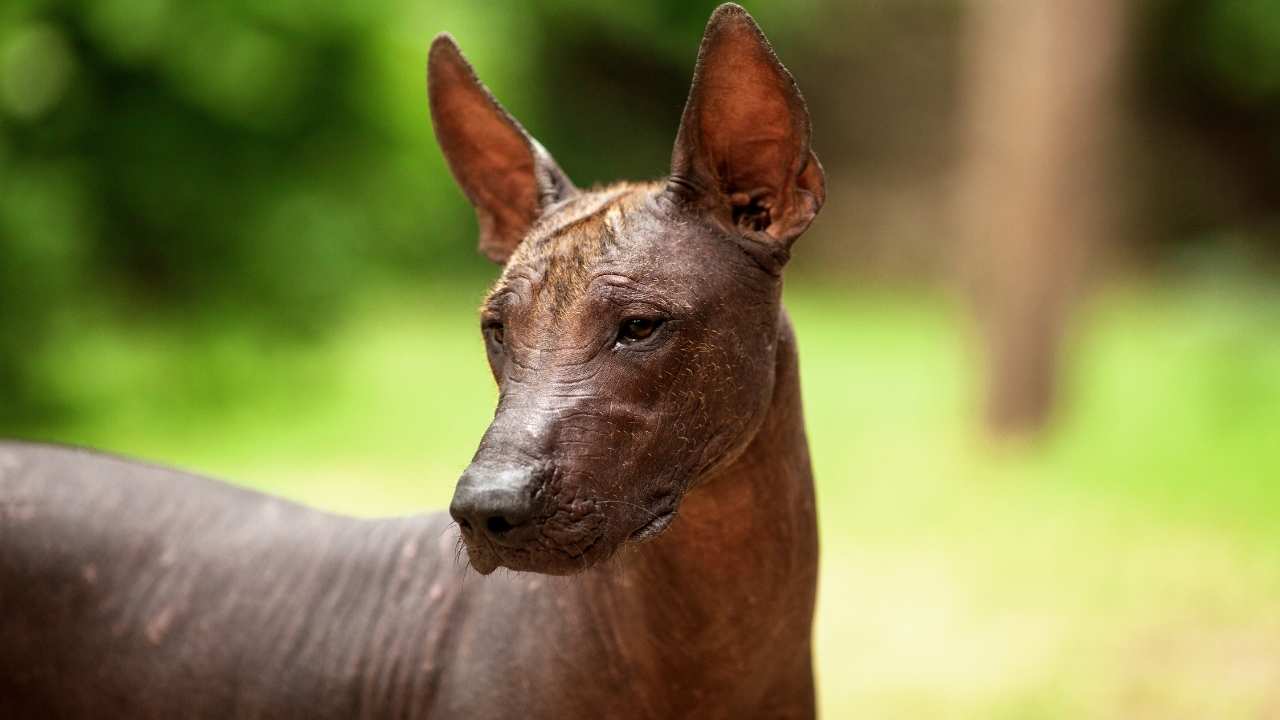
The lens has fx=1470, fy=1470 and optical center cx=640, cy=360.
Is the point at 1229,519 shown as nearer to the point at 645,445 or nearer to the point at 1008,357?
the point at 1008,357

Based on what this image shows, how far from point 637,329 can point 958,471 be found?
6786 millimetres

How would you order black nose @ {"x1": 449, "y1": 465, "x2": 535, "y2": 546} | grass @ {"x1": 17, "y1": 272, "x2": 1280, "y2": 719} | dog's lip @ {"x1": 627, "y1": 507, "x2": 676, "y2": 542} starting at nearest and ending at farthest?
black nose @ {"x1": 449, "y1": 465, "x2": 535, "y2": 546}
dog's lip @ {"x1": 627, "y1": 507, "x2": 676, "y2": 542}
grass @ {"x1": 17, "y1": 272, "x2": 1280, "y2": 719}

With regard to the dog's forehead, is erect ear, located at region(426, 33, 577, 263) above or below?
above

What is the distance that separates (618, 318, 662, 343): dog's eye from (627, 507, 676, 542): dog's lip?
0.32 m

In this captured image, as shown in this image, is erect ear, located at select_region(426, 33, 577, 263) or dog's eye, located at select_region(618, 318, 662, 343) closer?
dog's eye, located at select_region(618, 318, 662, 343)

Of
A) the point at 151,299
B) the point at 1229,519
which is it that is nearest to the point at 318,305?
the point at 151,299

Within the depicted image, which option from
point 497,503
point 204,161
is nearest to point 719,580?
point 497,503

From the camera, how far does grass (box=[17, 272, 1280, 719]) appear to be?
5.66 metres

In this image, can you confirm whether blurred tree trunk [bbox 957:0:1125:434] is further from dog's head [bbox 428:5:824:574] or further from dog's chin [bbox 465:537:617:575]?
dog's chin [bbox 465:537:617:575]

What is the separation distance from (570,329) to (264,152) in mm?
8656

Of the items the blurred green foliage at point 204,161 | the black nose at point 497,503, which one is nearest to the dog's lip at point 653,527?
the black nose at point 497,503

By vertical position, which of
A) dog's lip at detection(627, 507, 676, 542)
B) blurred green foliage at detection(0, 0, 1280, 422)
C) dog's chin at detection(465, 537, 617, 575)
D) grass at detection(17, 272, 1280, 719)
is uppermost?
blurred green foliage at detection(0, 0, 1280, 422)

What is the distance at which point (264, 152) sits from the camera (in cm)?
Answer: 1077

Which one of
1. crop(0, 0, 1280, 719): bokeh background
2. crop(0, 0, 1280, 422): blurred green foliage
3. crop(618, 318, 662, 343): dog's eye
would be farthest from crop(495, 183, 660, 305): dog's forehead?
crop(0, 0, 1280, 422): blurred green foliage
